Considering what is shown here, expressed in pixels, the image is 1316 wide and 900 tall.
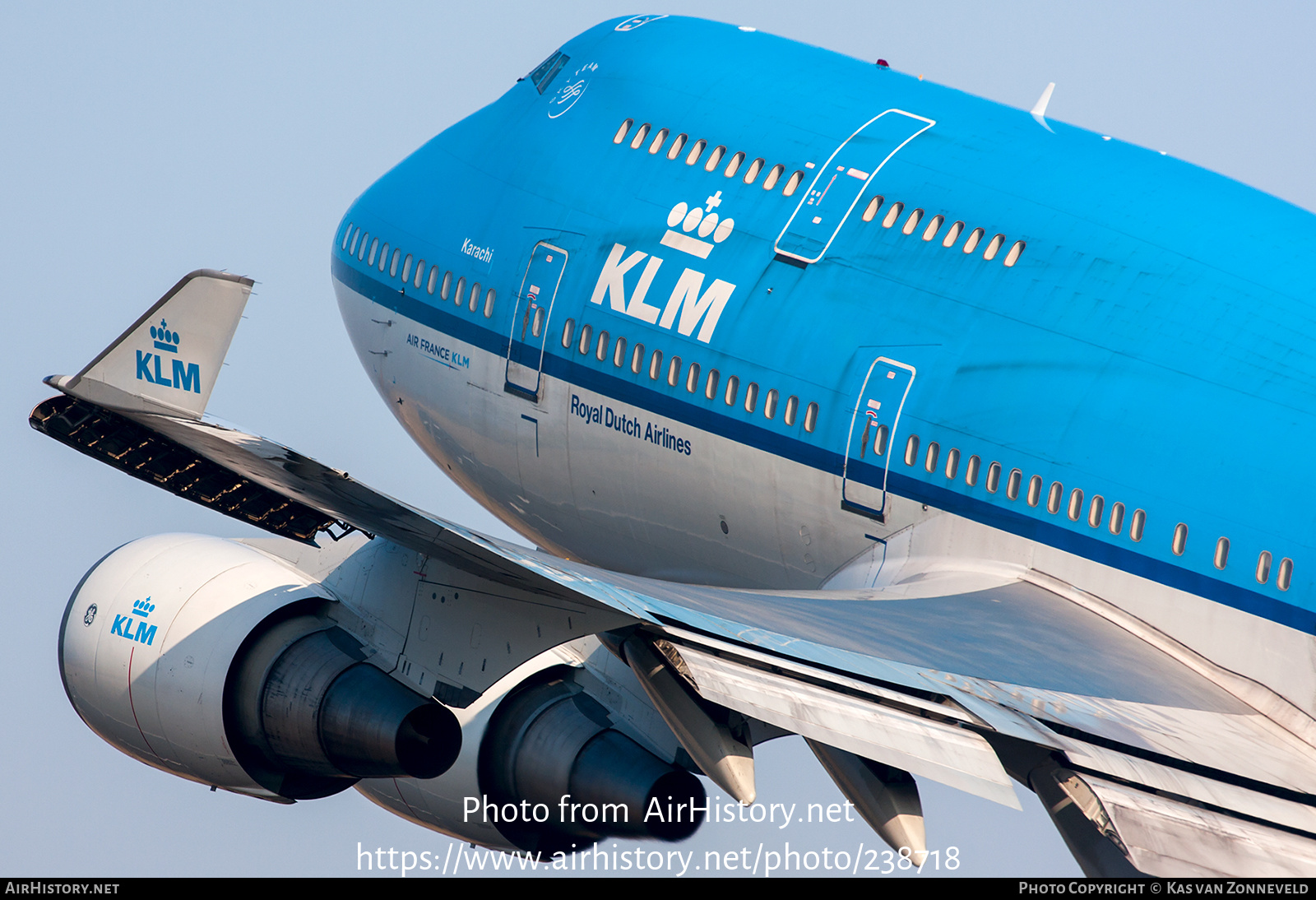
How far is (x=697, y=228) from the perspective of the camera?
20969mm

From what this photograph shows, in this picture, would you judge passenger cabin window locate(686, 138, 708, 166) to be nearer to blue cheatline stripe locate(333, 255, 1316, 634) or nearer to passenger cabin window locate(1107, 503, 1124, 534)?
blue cheatline stripe locate(333, 255, 1316, 634)

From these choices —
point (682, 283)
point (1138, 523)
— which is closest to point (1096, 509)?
point (1138, 523)

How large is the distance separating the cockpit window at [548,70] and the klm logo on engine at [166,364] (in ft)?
43.9

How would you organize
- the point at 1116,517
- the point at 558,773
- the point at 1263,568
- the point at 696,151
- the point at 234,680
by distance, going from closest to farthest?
the point at 1263,568 < the point at 234,680 < the point at 1116,517 < the point at 558,773 < the point at 696,151

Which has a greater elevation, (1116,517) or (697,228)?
(697,228)

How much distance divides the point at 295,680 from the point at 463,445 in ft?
28.9

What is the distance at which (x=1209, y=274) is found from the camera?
1736 centimetres

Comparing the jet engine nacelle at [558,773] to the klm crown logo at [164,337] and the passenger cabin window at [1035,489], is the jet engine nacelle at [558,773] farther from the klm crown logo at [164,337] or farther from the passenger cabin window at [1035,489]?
the klm crown logo at [164,337]

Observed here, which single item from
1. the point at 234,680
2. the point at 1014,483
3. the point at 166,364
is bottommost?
the point at 234,680

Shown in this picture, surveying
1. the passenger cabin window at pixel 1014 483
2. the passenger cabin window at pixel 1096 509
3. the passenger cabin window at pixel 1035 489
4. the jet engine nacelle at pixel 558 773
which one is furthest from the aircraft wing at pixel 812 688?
the passenger cabin window at pixel 1014 483

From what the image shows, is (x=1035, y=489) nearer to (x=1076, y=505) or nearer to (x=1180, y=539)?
(x=1076, y=505)

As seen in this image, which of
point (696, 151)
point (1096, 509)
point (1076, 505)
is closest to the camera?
point (1096, 509)

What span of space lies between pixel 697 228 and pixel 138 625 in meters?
7.65

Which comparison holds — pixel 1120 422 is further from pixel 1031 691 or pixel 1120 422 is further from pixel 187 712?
pixel 187 712
